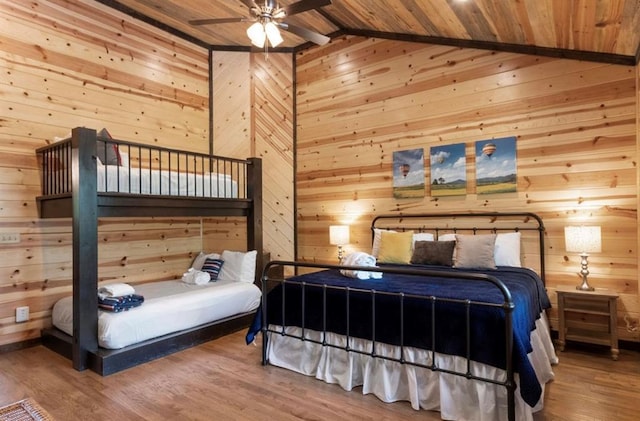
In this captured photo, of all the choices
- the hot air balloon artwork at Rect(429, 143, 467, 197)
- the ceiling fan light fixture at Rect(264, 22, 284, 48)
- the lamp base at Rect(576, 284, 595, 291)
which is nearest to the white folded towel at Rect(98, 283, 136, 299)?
the ceiling fan light fixture at Rect(264, 22, 284, 48)

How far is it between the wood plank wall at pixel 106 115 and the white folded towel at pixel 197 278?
29.1 inches

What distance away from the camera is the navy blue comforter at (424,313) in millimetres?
2043

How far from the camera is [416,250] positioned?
3756 millimetres

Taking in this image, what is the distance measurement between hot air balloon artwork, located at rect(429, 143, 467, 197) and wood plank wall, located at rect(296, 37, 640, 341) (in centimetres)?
7

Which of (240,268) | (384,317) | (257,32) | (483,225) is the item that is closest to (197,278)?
(240,268)

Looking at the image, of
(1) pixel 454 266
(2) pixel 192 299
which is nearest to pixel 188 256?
(2) pixel 192 299

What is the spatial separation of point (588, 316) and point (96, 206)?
4.37 metres

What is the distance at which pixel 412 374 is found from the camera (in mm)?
2314

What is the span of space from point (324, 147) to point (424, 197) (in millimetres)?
1561

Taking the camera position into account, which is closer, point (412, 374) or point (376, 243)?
point (412, 374)

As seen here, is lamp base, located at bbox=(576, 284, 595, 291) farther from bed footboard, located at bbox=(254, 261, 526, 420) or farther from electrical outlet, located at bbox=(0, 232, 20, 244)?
electrical outlet, located at bbox=(0, 232, 20, 244)

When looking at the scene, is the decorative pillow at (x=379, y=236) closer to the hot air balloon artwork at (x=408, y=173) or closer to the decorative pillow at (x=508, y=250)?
the hot air balloon artwork at (x=408, y=173)

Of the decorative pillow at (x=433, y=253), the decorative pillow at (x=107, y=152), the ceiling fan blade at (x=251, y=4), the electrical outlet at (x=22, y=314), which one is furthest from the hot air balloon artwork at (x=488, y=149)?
the electrical outlet at (x=22, y=314)

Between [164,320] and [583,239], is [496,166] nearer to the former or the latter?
[583,239]
